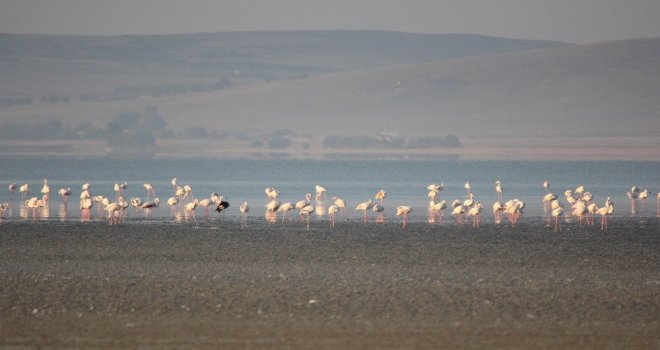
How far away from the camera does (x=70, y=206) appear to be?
33.9m

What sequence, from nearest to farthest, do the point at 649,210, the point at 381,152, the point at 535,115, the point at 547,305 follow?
the point at 547,305 → the point at 649,210 → the point at 381,152 → the point at 535,115

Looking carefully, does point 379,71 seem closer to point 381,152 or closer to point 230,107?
point 230,107

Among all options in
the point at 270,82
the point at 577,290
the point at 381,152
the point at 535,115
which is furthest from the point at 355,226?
the point at 270,82

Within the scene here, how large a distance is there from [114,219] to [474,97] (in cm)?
13879

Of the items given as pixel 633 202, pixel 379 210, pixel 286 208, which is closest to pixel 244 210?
pixel 286 208

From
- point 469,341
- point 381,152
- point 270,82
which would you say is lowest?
point 469,341

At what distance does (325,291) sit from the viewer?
15.9 meters

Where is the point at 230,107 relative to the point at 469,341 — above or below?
above

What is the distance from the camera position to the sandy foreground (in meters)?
13.3

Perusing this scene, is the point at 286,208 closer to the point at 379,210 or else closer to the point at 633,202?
the point at 379,210

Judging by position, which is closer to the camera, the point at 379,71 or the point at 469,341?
the point at 469,341

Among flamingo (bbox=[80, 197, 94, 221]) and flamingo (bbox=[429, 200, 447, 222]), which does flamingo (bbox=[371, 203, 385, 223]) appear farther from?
flamingo (bbox=[80, 197, 94, 221])

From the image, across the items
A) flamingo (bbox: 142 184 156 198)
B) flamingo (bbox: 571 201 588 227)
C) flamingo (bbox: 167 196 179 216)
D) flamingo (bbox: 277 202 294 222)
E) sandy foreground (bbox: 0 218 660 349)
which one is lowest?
sandy foreground (bbox: 0 218 660 349)

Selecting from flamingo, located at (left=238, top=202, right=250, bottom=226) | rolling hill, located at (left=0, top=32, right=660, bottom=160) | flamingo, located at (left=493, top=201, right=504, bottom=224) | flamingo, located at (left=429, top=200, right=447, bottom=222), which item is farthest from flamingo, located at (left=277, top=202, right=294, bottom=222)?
rolling hill, located at (left=0, top=32, right=660, bottom=160)
